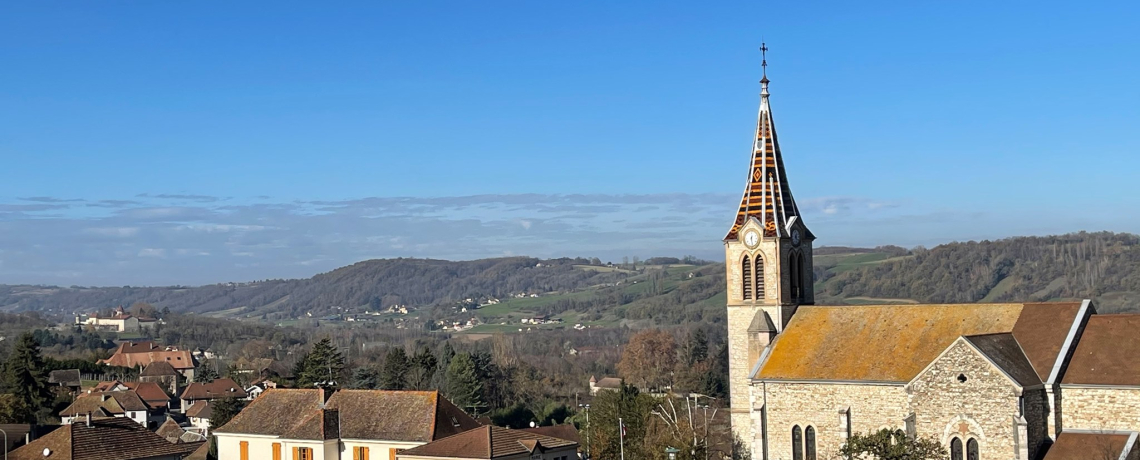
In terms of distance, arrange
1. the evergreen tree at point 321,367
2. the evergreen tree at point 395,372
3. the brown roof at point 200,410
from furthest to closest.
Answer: the brown roof at point 200,410 → the evergreen tree at point 395,372 → the evergreen tree at point 321,367

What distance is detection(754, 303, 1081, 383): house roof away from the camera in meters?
46.3

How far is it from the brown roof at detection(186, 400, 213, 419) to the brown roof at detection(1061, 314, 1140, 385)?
75302 mm

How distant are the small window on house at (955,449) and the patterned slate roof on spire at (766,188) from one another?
1342cm

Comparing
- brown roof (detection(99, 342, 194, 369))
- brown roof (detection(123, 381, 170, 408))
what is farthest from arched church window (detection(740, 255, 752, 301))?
brown roof (detection(99, 342, 194, 369))

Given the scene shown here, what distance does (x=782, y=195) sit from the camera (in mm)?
56031

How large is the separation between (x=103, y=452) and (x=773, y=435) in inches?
1291

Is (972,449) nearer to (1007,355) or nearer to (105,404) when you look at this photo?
(1007,355)

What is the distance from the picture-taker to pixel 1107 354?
4441 cm

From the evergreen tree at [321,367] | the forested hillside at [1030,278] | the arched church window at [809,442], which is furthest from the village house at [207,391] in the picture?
the forested hillside at [1030,278]

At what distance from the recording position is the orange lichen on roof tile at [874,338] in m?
47.9

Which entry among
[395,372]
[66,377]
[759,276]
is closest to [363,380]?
[395,372]

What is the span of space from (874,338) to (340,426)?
27.0 meters

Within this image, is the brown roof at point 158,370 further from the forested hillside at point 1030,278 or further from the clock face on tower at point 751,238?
the clock face on tower at point 751,238

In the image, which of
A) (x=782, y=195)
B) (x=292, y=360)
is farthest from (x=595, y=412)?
(x=292, y=360)
